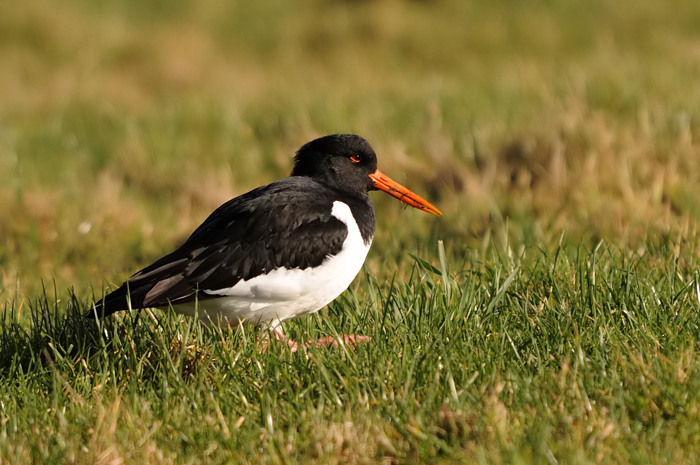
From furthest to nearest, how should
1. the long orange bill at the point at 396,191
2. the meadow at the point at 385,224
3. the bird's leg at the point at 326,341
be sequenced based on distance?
the long orange bill at the point at 396,191 → the bird's leg at the point at 326,341 → the meadow at the point at 385,224

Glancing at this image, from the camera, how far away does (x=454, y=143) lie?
9.10m

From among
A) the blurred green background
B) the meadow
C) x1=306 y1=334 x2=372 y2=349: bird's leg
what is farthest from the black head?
x1=306 y1=334 x2=372 y2=349: bird's leg

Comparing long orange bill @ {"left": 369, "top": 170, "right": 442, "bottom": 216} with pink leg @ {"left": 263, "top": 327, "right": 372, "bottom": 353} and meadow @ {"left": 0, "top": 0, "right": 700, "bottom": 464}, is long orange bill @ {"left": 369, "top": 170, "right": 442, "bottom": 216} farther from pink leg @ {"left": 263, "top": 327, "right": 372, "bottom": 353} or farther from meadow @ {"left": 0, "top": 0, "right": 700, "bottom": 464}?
pink leg @ {"left": 263, "top": 327, "right": 372, "bottom": 353}

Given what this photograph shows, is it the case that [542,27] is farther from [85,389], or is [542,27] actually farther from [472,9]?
[85,389]

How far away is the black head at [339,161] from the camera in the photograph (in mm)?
5246

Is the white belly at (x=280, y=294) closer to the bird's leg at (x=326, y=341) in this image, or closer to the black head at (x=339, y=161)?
the bird's leg at (x=326, y=341)

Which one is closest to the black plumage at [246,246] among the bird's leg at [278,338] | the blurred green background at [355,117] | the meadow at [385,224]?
the meadow at [385,224]

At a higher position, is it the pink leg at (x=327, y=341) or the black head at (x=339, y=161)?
the black head at (x=339, y=161)

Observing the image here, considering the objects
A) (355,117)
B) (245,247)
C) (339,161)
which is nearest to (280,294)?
(245,247)

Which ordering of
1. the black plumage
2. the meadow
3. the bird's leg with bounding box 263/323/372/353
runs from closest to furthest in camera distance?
the meadow → the bird's leg with bounding box 263/323/372/353 → the black plumage

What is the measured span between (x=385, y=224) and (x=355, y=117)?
2.73m

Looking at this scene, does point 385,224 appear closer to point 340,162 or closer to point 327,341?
point 340,162

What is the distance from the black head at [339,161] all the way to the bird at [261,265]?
368 mm

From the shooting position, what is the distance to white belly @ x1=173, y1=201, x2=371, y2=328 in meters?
4.48
